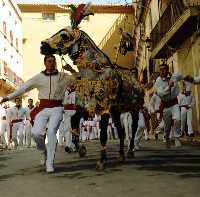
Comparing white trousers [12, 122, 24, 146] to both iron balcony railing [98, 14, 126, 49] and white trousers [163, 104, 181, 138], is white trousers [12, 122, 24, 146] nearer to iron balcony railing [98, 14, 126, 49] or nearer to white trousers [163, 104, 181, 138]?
white trousers [163, 104, 181, 138]

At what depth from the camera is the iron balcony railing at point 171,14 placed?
20300mm

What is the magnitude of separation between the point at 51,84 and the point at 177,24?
43.1 ft

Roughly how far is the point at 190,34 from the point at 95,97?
46.5 feet

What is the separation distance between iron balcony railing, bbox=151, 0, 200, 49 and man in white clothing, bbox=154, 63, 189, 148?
7.08 m

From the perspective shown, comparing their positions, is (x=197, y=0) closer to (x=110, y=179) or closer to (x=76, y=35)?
(x=76, y=35)

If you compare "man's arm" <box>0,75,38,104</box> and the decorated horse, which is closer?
the decorated horse

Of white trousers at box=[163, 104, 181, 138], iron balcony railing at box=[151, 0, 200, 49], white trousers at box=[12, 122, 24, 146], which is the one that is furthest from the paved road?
iron balcony railing at box=[151, 0, 200, 49]

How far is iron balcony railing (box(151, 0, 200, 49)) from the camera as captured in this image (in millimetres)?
20300

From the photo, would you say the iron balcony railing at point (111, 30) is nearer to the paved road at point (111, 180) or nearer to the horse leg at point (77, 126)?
the horse leg at point (77, 126)

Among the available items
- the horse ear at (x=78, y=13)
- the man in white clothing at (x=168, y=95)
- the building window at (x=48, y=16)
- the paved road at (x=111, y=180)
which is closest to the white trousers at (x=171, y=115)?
the man in white clothing at (x=168, y=95)

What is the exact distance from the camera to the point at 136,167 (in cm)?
793

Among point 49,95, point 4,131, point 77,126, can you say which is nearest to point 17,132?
point 4,131

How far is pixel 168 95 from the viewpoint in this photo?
484 inches

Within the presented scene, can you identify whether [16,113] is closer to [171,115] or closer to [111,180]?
[171,115]
